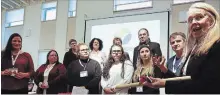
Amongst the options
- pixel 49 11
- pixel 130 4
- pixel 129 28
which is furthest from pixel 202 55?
pixel 49 11

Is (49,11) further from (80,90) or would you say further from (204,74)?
(204,74)

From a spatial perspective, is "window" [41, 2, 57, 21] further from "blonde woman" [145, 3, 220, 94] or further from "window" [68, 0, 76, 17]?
"blonde woman" [145, 3, 220, 94]

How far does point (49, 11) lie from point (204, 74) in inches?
216

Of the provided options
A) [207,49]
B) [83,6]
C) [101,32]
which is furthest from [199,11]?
[83,6]

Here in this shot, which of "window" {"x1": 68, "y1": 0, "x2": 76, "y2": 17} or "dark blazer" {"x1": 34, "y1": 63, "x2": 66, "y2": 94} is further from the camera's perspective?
"window" {"x1": 68, "y1": 0, "x2": 76, "y2": 17}

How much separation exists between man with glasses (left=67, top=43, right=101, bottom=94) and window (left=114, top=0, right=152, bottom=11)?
2171 mm

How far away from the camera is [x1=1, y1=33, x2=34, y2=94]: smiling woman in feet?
8.93

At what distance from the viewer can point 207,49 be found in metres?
1.05

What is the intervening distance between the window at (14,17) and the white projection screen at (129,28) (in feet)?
6.75

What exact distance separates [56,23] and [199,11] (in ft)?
16.6

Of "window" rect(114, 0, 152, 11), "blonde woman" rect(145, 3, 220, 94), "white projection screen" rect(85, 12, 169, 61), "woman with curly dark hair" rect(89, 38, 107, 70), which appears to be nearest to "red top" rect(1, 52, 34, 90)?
"woman with curly dark hair" rect(89, 38, 107, 70)

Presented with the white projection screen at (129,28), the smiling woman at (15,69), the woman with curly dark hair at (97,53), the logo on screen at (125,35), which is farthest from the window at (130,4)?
the smiling woman at (15,69)

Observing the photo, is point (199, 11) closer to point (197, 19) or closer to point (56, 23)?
point (197, 19)

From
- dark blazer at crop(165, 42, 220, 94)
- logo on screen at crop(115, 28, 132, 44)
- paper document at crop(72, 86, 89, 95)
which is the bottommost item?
paper document at crop(72, 86, 89, 95)
